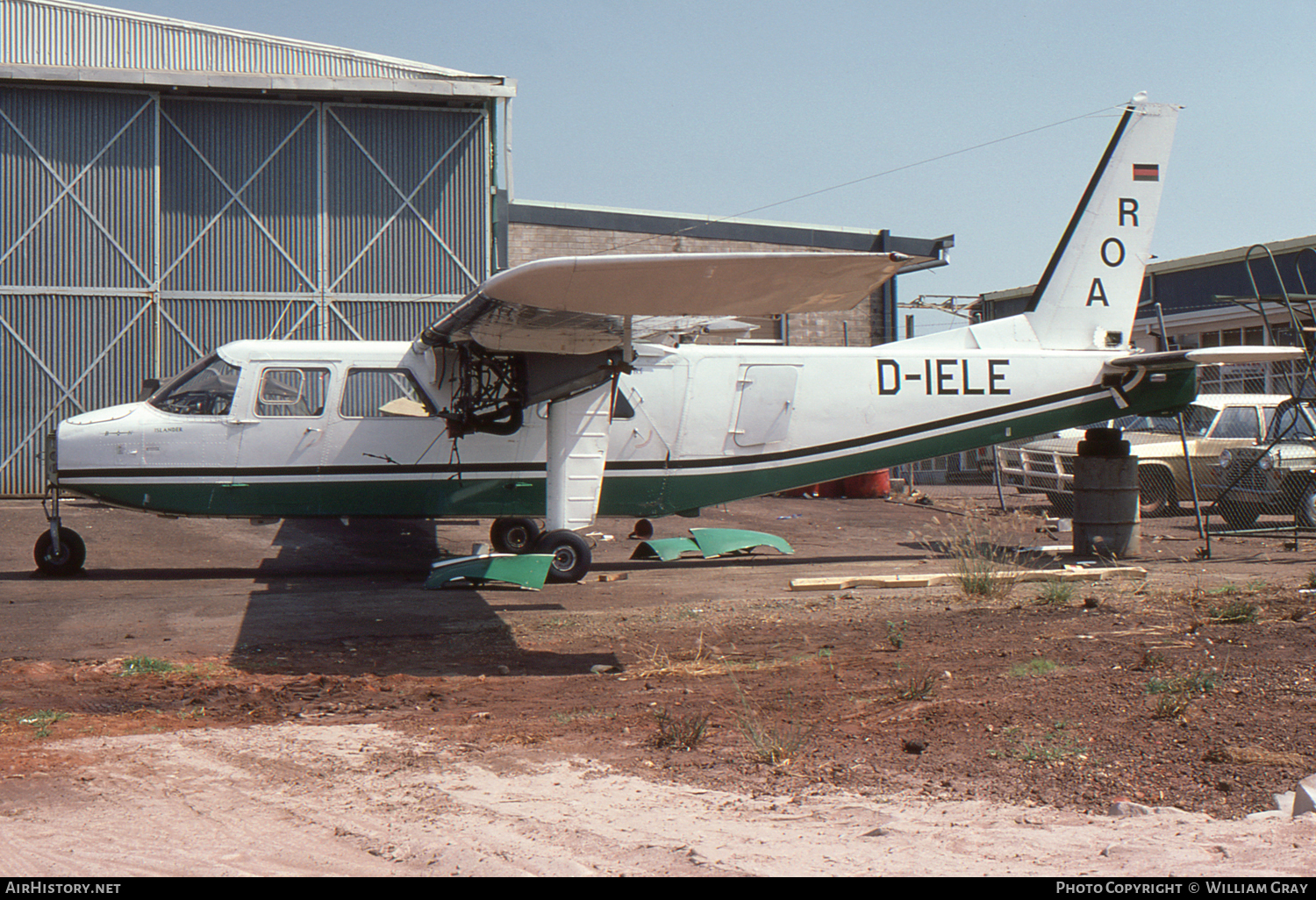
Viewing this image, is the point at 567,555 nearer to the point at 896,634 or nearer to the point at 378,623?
the point at 378,623

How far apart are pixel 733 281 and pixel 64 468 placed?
779 cm

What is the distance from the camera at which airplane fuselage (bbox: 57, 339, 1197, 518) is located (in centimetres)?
1105

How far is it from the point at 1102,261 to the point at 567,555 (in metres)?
7.48

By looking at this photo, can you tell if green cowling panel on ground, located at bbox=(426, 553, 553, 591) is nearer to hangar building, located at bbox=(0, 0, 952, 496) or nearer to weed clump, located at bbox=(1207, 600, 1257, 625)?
weed clump, located at bbox=(1207, 600, 1257, 625)

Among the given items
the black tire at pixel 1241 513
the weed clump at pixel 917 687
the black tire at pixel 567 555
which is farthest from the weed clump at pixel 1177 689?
the black tire at pixel 1241 513

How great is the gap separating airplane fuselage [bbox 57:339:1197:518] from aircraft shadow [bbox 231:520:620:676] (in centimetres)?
110

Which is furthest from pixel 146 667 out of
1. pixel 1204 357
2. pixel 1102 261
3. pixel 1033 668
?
pixel 1102 261

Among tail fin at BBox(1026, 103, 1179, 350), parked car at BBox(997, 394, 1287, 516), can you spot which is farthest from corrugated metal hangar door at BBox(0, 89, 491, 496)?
tail fin at BBox(1026, 103, 1179, 350)

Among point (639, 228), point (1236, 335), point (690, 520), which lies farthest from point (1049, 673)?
point (1236, 335)

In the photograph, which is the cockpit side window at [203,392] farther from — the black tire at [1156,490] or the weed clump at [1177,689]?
the black tire at [1156,490]

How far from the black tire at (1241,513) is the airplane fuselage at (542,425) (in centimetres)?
406

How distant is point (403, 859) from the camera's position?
3111mm

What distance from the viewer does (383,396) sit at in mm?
11477

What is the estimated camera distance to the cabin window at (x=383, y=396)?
11.4 metres
